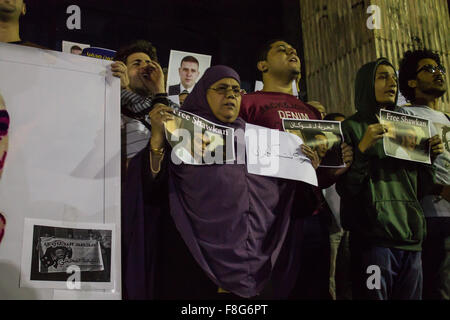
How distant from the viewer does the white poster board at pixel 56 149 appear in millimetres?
1668

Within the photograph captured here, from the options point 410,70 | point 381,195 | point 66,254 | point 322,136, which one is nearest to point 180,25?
point 410,70

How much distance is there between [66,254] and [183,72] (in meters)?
1.60

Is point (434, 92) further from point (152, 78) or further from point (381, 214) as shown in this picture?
point (152, 78)

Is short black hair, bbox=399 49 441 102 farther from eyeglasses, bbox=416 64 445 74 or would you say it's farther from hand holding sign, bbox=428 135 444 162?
hand holding sign, bbox=428 135 444 162

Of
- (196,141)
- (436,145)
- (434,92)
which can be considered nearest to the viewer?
(196,141)

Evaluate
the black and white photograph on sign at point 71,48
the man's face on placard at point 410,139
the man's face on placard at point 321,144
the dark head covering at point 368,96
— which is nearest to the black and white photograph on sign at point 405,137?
the man's face on placard at point 410,139

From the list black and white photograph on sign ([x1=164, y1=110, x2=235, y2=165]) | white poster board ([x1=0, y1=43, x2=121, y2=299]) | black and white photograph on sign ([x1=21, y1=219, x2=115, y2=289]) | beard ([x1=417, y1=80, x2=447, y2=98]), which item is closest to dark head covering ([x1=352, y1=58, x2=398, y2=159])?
beard ([x1=417, y1=80, x2=447, y2=98])

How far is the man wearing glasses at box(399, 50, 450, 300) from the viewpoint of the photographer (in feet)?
7.79

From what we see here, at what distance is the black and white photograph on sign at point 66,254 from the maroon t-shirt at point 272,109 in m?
0.82

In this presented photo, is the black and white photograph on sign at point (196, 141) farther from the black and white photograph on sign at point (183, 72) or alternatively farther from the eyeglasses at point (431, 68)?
the eyeglasses at point (431, 68)

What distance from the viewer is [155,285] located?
6.79 feet

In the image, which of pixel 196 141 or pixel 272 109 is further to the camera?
pixel 272 109

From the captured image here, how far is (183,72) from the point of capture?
10.1ft

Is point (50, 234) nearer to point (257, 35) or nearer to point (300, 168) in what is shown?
point (300, 168)
